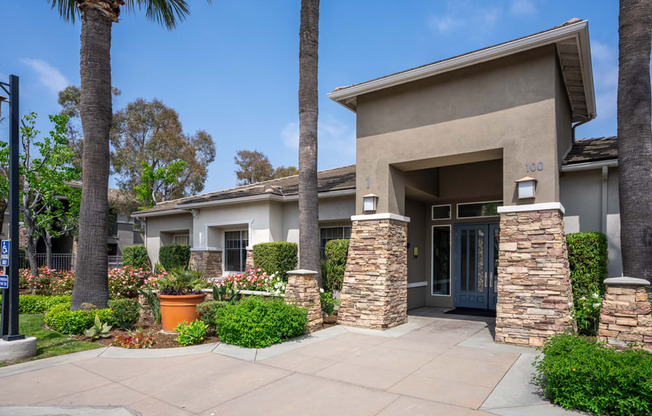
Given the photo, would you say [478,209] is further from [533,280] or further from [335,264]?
[335,264]

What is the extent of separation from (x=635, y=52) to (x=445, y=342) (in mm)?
6292

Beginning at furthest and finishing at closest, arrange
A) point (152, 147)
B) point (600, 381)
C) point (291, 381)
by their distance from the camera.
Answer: point (152, 147)
point (291, 381)
point (600, 381)

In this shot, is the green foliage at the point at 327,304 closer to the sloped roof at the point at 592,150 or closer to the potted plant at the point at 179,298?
the potted plant at the point at 179,298

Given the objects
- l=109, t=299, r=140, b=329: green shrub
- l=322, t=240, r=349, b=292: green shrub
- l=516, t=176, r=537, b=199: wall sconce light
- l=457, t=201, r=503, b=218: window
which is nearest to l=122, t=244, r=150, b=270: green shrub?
l=109, t=299, r=140, b=329: green shrub

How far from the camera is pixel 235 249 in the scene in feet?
48.1

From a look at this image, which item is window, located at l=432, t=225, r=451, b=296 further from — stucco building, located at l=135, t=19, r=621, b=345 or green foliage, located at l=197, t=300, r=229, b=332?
green foliage, located at l=197, t=300, r=229, b=332

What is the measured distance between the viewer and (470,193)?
11086 mm

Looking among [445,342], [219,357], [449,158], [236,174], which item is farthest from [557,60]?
[236,174]

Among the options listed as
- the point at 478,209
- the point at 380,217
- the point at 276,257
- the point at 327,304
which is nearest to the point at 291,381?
the point at 327,304

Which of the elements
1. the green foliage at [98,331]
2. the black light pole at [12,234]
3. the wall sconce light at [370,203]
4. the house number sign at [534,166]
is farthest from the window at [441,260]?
the black light pole at [12,234]

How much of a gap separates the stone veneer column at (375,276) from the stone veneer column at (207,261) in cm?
688

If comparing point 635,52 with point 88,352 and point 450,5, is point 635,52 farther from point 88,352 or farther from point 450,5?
point 88,352

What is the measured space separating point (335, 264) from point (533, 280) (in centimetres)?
495

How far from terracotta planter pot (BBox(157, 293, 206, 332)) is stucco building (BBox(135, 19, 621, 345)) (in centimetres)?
341
